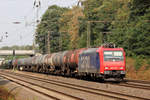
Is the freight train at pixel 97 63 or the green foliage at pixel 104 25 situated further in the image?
the green foliage at pixel 104 25

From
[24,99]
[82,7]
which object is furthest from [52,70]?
[82,7]

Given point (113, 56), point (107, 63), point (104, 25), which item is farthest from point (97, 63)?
point (104, 25)

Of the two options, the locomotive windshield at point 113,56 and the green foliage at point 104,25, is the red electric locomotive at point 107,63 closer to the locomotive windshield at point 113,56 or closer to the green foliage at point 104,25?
the locomotive windshield at point 113,56

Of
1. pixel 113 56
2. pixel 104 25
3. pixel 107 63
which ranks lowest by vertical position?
pixel 107 63

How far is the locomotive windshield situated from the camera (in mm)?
25781

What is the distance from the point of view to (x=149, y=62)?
36188 millimetres

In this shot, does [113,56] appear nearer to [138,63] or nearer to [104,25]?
[138,63]

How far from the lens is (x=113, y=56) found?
85.3 ft

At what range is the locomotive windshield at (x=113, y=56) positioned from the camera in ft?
84.6

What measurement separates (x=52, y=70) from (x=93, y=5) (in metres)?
38.0

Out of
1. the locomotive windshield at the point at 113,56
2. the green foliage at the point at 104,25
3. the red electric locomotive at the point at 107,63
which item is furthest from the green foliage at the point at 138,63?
the locomotive windshield at the point at 113,56

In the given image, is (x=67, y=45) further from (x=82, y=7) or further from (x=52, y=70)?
(x=52, y=70)

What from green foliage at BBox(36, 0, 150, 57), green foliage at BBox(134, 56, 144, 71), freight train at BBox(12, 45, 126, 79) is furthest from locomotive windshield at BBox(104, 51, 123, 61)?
green foliage at BBox(36, 0, 150, 57)

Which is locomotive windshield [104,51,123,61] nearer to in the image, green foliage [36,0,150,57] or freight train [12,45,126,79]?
freight train [12,45,126,79]
